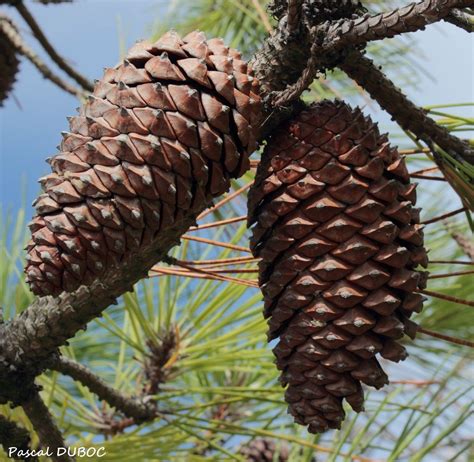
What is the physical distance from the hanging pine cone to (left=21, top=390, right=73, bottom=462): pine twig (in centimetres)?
71

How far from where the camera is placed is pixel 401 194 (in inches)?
22.0

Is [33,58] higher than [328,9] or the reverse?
higher

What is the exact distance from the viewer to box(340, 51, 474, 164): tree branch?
1.85 feet

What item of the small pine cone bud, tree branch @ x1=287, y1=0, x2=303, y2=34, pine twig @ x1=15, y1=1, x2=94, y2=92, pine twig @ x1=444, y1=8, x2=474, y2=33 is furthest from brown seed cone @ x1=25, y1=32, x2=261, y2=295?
the small pine cone bud

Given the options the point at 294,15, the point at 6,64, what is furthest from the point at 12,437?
the point at 6,64

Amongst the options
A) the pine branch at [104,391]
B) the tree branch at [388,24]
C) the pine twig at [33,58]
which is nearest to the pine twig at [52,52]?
the pine twig at [33,58]

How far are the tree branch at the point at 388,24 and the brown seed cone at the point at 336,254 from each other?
8 centimetres

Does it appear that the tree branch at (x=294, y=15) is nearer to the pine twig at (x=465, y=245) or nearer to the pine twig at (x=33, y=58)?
the pine twig at (x=465, y=245)

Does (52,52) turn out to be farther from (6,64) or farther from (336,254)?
(336,254)

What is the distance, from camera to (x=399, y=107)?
0.59 meters

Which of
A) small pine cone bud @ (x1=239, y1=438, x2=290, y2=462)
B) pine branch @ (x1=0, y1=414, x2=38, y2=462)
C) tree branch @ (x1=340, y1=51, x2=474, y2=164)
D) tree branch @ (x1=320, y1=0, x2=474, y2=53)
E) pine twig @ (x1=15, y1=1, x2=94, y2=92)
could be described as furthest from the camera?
small pine cone bud @ (x1=239, y1=438, x2=290, y2=462)

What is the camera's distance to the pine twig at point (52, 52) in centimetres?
114

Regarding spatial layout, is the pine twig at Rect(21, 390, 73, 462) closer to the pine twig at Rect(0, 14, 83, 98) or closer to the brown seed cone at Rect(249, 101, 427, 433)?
the brown seed cone at Rect(249, 101, 427, 433)

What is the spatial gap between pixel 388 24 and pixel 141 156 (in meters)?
0.19
